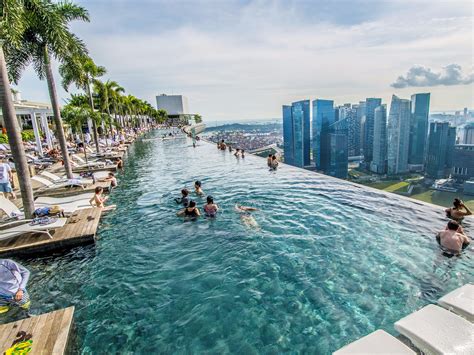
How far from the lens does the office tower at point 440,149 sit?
40156 mm

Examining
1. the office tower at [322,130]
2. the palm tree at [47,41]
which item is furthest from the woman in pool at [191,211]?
the office tower at [322,130]

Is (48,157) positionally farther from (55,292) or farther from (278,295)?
(278,295)

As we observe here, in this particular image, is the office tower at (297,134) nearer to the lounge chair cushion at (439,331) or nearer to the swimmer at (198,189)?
the swimmer at (198,189)

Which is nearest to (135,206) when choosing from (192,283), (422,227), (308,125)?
(192,283)

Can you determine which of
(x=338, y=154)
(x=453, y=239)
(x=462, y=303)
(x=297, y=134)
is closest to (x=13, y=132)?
(x=462, y=303)

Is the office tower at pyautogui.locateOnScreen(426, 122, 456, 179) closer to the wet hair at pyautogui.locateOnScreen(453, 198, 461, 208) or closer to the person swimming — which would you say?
the wet hair at pyautogui.locateOnScreen(453, 198, 461, 208)

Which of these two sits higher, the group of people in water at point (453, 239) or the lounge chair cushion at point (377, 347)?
the lounge chair cushion at point (377, 347)

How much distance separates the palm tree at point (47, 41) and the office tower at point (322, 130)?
45226 mm

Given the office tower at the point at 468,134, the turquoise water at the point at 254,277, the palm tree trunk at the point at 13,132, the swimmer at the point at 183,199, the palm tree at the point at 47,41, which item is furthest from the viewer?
the office tower at the point at 468,134

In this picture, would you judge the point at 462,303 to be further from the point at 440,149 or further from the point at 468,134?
the point at 468,134

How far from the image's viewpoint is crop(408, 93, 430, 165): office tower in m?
45.8

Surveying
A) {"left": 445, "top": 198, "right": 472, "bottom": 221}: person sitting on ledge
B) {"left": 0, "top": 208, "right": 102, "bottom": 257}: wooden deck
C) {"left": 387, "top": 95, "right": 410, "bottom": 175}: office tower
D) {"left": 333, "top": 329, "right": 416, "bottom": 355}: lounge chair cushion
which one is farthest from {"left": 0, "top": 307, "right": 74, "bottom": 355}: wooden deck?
{"left": 387, "top": 95, "right": 410, "bottom": 175}: office tower

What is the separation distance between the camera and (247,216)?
358 inches

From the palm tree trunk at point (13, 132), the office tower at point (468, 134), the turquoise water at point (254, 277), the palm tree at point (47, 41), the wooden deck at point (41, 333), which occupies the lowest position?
the office tower at point (468, 134)
